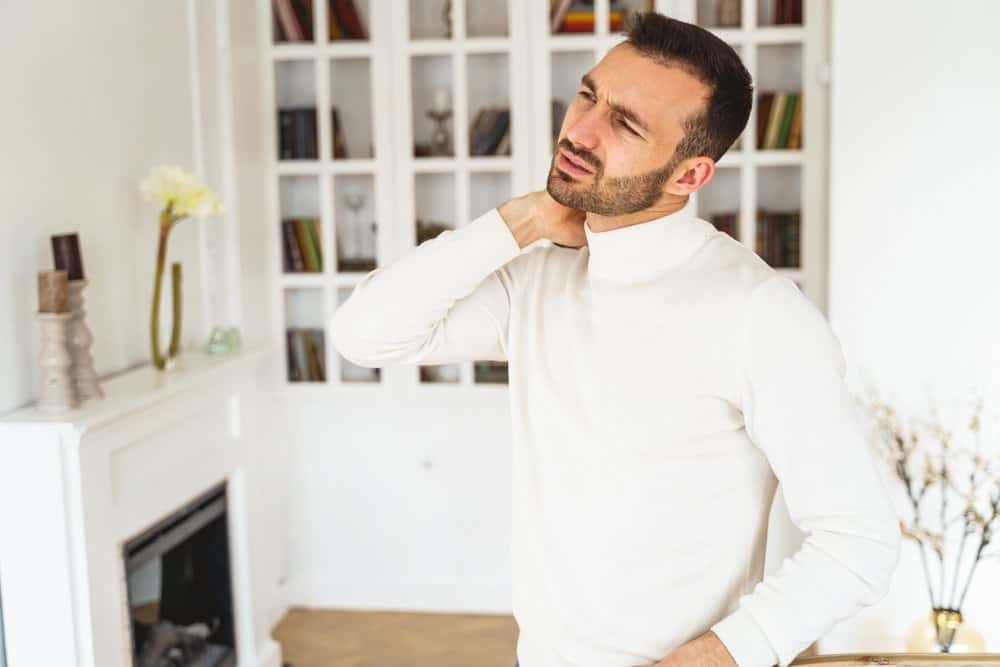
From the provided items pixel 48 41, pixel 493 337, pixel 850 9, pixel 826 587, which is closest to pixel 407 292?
pixel 493 337

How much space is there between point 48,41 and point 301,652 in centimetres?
207

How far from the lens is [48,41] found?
245 cm

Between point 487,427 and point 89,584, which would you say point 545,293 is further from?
point 487,427

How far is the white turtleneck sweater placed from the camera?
118 centimetres

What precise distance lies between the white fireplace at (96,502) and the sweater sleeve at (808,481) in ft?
4.98

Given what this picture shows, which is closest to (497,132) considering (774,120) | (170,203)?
(774,120)

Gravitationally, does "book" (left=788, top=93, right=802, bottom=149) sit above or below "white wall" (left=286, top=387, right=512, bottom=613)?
above

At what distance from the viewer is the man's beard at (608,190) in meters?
1.28

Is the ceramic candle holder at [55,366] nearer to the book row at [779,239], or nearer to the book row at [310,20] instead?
the book row at [310,20]

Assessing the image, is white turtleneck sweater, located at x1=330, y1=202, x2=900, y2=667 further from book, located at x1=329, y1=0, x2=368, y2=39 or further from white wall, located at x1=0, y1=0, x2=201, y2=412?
book, located at x1=329, y1=0, x2=368, y2=39

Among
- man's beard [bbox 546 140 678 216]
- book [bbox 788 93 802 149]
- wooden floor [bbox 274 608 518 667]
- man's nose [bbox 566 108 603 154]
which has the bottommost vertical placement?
wooden floor [bbox 274 608 518 667]

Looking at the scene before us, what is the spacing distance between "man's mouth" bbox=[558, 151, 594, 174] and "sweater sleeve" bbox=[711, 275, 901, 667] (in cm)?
25

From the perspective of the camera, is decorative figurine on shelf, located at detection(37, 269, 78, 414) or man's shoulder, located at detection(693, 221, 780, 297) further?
decorative figurine on shelf, located at detection(37, 269, 78, 414)

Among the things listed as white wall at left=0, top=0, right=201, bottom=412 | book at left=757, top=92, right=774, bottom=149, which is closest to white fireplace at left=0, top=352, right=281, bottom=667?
white wall at left=0, top=0, right=201, bottom=412
